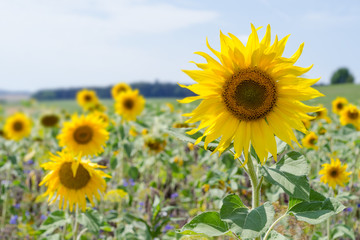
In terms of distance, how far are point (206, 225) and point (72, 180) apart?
1.16m

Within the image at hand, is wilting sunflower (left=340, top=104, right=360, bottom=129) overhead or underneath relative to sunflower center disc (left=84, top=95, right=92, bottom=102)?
overhead

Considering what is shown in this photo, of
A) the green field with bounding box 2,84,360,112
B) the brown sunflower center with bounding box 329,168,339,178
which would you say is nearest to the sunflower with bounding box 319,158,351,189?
the brown sunflower center with bounding box 329,168,339,178

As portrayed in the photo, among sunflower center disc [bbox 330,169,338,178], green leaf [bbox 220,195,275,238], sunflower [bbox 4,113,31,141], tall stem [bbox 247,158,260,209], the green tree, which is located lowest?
sunflower [bbox 4,113,31,141]

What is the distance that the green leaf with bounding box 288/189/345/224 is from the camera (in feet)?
4.19

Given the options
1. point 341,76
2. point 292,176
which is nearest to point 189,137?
point 292,176

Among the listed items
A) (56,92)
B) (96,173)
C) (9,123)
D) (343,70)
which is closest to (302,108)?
(96,173)

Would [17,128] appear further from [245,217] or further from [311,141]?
[245,217]

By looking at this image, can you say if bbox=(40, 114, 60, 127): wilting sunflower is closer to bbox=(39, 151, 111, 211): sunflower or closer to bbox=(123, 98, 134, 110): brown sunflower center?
bbox=(123, 98, 134, 110): brown sunflower center

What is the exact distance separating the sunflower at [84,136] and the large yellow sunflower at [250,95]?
1.88m

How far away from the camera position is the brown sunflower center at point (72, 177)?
2.18 metres

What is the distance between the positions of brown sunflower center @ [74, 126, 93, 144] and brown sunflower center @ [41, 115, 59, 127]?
3.07 metres

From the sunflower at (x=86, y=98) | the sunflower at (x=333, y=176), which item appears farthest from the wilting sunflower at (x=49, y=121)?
the sunflower at (x=333, y=176)

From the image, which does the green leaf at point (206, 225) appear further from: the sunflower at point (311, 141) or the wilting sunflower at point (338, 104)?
the wilting sunflower at point (338, 104)

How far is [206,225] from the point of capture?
1293 mm
